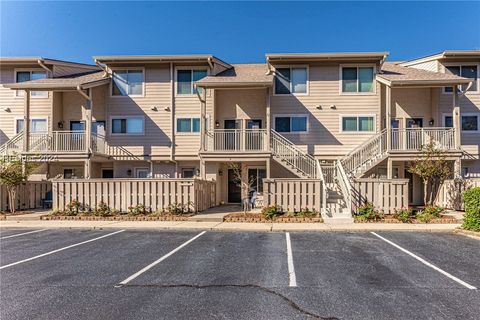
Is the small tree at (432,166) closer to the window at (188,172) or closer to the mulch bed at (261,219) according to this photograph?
the mulch bed at (261,219)

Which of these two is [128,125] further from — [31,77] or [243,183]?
[243,183]

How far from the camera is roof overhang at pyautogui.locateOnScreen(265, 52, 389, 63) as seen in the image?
17.7 m

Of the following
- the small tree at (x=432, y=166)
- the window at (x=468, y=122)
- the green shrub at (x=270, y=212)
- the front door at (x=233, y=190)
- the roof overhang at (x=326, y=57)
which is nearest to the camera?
the green shrub at (x=270, y=212)

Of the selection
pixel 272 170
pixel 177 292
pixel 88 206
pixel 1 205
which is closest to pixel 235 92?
pixel 272 170

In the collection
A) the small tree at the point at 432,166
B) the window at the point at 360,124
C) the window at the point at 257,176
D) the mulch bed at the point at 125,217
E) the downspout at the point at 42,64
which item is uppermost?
the downspout at the point at 42,64

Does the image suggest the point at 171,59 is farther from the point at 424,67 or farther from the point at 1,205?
the point at 424,67

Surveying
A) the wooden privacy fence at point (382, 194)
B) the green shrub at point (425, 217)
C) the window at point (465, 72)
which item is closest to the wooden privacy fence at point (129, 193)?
the wooden privacy fence at point (382, 194)

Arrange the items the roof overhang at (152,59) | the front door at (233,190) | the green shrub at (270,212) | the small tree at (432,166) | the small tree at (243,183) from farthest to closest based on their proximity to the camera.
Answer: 1. the front door at (233,190)
2. the roof overhang at (152,59)
3. the small tree at (243,183)
4. the small tree at (432,166)
5. the green shrub at (270,212)

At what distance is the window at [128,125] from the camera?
19.3m

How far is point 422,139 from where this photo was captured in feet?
54.0

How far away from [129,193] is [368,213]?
10143 millimetres

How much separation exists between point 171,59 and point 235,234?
41.2 feet

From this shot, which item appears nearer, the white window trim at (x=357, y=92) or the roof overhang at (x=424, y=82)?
the roof overhang at (x=424, y=82)

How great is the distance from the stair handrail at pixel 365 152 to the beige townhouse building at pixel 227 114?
7 centimetres
